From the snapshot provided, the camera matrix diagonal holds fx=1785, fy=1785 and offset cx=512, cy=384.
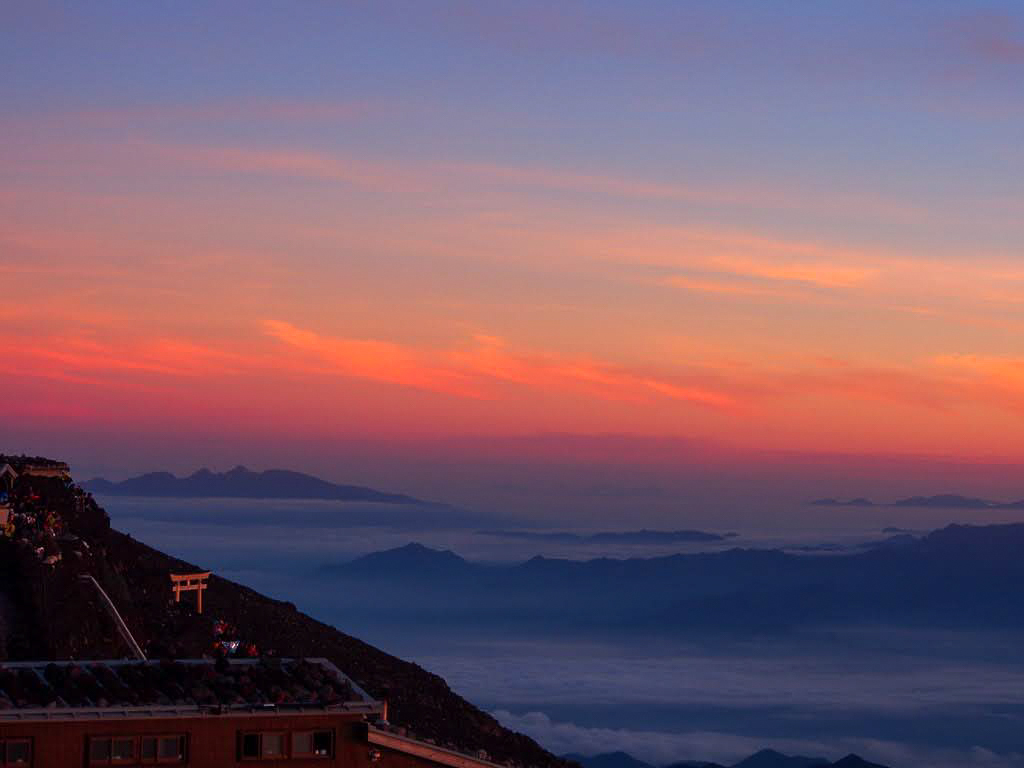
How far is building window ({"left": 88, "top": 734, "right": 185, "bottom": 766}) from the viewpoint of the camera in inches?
1619

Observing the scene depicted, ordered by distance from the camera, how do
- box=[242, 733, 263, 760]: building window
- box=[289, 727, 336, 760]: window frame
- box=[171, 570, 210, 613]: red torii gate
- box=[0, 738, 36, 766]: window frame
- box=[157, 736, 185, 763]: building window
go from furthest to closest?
box=[171, 570, 210, 613]: red torii gate
box=[289, 727, 336, 760]: window frame
box=[242, 733, 263, 760]: building window
box=[157, 736, 185, 763]: building window
box=[0, 738, 36, 766]: window frame

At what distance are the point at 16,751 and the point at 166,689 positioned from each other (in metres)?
3.90

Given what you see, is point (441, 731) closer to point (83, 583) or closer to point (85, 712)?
point (83, 583)

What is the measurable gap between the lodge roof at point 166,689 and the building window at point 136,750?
1.98 feet

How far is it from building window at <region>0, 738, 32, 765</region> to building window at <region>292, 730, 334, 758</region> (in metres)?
→ 6.26

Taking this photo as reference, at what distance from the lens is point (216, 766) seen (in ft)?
139

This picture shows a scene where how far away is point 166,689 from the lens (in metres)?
42.9

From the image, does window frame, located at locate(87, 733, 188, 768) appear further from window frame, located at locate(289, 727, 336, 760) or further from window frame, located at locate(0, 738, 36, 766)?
window frame, located at locate(289, 727, 336, 760)

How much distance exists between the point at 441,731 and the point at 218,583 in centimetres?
2112

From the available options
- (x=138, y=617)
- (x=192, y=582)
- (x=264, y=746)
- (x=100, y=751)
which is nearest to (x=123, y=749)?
(x=100, y=751)

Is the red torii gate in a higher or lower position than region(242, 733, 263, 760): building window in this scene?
higher

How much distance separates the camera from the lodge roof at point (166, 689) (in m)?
41.4

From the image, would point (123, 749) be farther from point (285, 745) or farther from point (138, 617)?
point (138, 617)

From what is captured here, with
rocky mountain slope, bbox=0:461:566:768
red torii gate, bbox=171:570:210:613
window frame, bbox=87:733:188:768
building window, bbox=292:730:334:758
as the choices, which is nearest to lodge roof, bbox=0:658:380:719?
window frame, bbox=87:733:188:768
